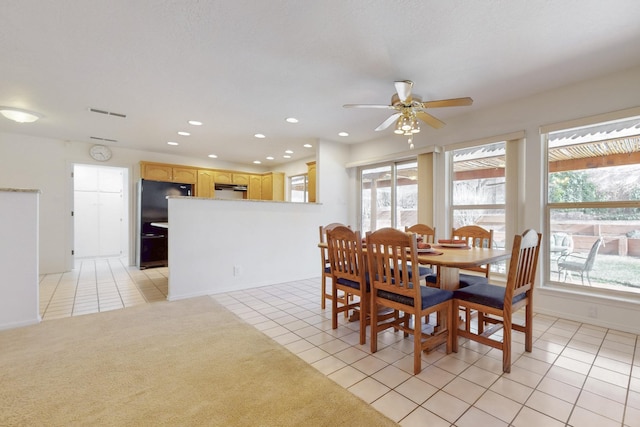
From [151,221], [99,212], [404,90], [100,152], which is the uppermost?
[100,152]

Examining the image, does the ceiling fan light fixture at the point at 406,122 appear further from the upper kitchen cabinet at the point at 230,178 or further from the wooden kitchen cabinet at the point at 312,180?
the upper kitchen cabinet at the point at 230,178

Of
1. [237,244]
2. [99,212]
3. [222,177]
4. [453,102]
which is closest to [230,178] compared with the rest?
[222,177]

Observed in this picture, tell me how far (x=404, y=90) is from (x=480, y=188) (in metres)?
2.03

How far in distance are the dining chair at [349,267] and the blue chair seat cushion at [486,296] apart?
0.71m

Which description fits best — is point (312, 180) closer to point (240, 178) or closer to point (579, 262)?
point (240, 178)

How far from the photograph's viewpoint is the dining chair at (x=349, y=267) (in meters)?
2.34

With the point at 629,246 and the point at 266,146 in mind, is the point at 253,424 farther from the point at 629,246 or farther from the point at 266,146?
the point at 266,146

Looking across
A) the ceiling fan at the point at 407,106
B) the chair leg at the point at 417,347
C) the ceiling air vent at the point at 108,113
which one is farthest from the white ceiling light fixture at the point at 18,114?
the chair leg at the point at 417,347

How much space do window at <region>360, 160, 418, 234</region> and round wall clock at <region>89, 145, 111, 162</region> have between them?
4866 mm

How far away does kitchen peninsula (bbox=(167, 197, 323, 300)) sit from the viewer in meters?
3.63

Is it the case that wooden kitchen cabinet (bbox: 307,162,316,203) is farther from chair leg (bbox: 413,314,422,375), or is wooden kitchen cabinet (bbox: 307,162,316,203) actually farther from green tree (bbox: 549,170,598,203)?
chair leg (bbox: 413,314,422,375)

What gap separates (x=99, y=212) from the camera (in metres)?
7.15

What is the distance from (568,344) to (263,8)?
343 cm

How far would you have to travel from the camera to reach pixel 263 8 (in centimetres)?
185
